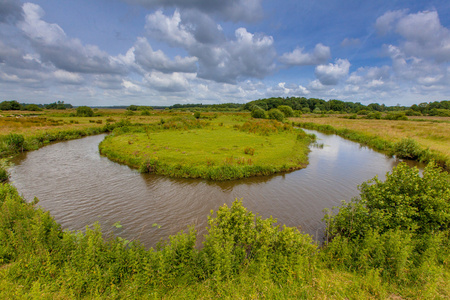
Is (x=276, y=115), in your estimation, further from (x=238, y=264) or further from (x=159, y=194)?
(x=238, y=264)

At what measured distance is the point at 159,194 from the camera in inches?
587

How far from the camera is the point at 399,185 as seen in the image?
8148 millimetres

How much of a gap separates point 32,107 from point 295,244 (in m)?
161

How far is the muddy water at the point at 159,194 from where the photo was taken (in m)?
11.4

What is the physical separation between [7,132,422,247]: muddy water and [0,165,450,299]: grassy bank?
374cm

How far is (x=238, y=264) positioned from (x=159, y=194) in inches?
400

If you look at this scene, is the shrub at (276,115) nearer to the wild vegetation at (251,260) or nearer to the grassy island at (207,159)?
the grassy island at (207,159)

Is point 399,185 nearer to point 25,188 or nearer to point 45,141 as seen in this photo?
point 25,188

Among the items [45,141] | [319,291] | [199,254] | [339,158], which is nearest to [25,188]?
[199,254]

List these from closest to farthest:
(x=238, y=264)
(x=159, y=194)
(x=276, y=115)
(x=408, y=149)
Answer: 1. (x=238, y=264)
2. (x=159, y=194)
3. (x=408, y=149)
4. (x=276, y=115)

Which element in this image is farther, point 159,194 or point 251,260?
point 159,194

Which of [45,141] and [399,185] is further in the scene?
[45,141]

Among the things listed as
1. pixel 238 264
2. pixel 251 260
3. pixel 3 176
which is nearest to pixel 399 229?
pixel 251 260

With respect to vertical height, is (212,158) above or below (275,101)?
below
